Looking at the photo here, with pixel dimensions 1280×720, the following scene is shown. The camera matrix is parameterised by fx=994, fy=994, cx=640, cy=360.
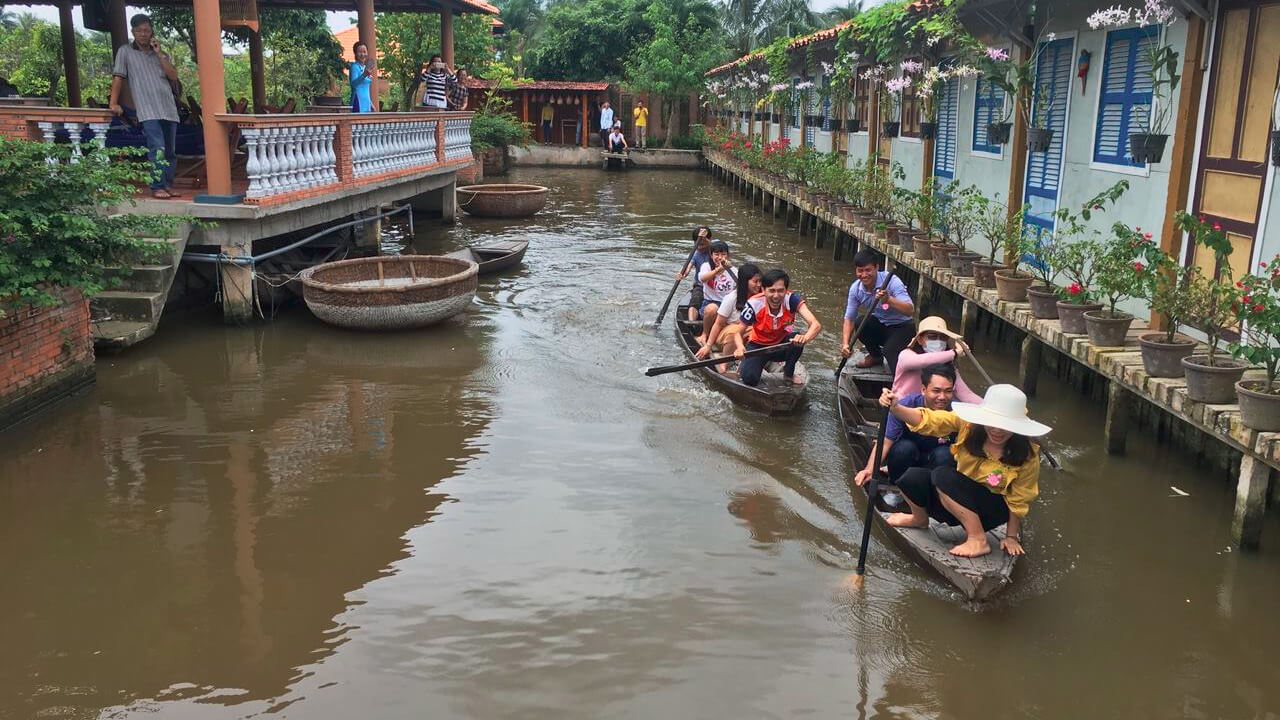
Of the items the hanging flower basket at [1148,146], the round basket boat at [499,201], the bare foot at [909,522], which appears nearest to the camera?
the bare foot at [909,522]

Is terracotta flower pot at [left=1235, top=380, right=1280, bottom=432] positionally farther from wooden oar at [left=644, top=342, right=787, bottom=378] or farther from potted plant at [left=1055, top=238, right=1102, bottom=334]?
wooden oar at [left=644, top=342, right=787, bottom=378]

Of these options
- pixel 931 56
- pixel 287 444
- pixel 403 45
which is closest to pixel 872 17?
pixel 931 56

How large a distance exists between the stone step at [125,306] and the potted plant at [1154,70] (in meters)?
8.28

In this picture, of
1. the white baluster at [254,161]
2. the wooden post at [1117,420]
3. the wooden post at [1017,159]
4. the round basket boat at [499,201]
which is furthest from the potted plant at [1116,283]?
the round basket boat at [499,201]

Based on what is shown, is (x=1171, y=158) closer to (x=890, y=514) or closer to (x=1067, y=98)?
(x=1067, y=98)

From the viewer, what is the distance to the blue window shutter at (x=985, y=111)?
435 inches

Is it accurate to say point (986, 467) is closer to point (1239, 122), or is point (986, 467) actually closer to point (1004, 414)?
point (1004, 414)

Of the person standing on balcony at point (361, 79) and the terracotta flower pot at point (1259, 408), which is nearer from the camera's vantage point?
the terracotta flower pot at point (1259, 408)

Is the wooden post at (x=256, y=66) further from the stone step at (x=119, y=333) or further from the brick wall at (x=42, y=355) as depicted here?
the brick wall at (x=42, y=355)

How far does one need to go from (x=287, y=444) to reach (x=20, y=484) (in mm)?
1623

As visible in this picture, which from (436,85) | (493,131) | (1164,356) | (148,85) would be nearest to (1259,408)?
(1164,356)

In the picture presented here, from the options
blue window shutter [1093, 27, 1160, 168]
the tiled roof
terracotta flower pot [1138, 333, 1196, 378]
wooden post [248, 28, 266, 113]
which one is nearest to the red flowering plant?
terracotta flower pot [1138, 333, 1196, 378]

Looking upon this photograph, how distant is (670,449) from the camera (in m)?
7.16

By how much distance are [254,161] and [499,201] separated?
9858 millimetres
